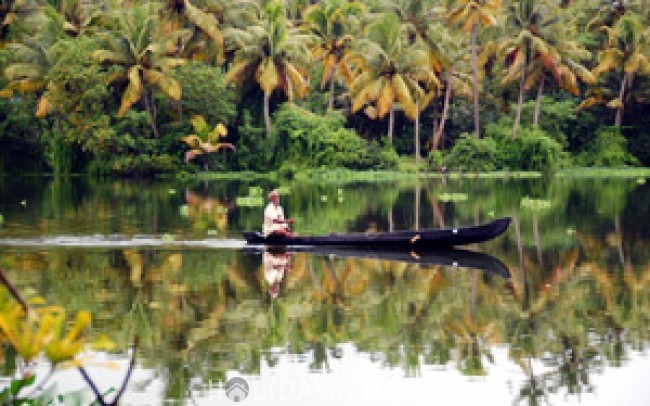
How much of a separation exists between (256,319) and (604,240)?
36.1 ft

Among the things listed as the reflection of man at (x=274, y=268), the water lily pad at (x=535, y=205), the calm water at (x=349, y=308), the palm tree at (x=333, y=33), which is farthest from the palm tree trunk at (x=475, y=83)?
the reflection of man at (x=274, y=268)

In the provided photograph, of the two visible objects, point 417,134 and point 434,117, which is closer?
point 417,134

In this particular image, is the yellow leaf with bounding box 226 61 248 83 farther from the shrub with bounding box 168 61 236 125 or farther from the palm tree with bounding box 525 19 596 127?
the palm tree with bounding box 525 19 596 127

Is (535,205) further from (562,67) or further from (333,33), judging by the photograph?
(333,33)

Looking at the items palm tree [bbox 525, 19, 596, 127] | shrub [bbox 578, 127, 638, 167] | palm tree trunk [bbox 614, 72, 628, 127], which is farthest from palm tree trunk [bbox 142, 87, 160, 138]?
palm tree trunk [bbox 614, 72, 628, 127]

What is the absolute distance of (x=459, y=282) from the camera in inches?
635

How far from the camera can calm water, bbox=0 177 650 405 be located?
10.2m

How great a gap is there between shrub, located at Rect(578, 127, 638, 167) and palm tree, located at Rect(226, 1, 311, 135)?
15219mm

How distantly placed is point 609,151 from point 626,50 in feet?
16.7

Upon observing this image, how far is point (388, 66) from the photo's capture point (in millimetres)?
47938

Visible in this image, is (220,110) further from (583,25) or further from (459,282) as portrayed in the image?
(459,282)

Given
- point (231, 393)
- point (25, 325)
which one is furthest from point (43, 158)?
point (25, 325)

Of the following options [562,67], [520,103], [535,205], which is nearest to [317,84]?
[520,103]

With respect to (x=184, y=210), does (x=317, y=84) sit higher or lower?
higher
